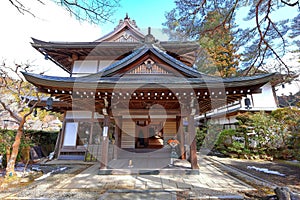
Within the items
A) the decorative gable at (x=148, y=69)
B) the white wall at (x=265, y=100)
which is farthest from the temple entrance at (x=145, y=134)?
the white wall at (x=265, y=100)

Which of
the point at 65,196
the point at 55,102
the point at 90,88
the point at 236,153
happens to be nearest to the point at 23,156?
the point at 55,102

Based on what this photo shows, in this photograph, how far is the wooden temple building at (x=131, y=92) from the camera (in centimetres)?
425

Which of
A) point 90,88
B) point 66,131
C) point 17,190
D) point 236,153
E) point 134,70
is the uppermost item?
point 134,70

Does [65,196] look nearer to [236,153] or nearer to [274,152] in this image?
[236,153]

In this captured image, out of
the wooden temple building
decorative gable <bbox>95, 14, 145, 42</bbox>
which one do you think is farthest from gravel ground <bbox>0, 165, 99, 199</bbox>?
decorative gable <bbox>95, 14, 145, 42</bbox>

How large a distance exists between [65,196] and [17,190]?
59.1 inches

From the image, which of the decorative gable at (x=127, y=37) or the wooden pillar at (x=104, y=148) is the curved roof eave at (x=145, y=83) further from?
the decorative gable at (x=127, y=37)

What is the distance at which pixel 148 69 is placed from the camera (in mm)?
5480

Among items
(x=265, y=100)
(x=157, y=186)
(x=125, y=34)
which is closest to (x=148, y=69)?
(x=157, y=186)

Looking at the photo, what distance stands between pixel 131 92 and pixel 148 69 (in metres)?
1.45

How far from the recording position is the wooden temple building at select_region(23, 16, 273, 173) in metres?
4.25

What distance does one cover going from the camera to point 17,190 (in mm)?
3850

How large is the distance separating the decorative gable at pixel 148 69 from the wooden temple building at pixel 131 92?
4 centimetres

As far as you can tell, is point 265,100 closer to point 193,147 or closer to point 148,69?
point 193,147
